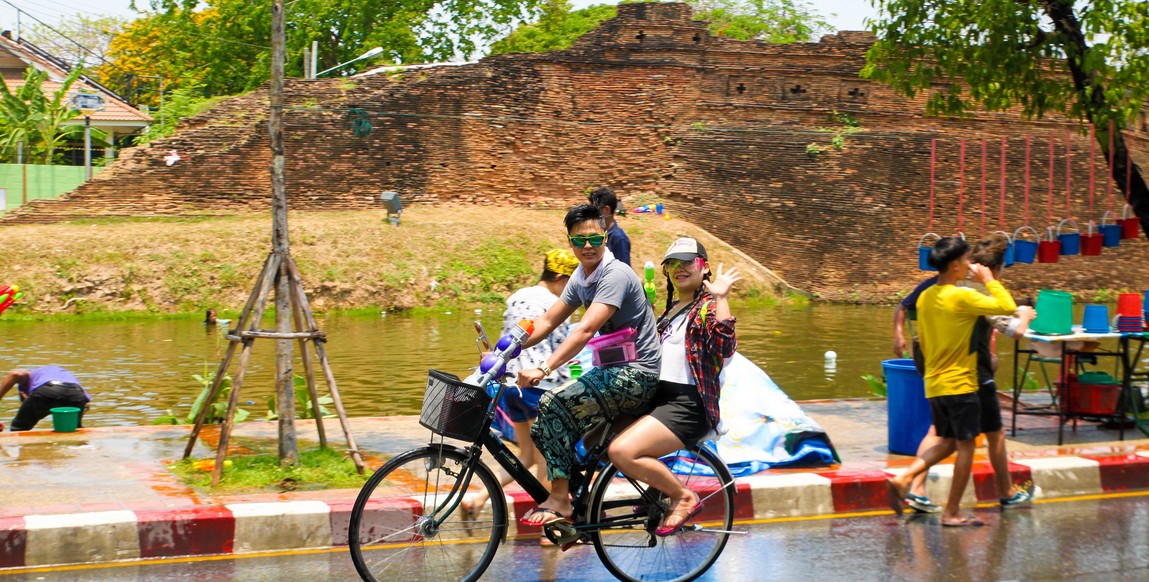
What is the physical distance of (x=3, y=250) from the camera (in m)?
23.0

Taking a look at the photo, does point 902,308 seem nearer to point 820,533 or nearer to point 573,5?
point 820,533

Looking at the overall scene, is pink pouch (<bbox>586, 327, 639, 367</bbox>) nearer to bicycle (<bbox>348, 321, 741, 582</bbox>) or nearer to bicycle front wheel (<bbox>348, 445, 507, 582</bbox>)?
bicycle (<bbox>348, 321, 741, 582</bbox>)

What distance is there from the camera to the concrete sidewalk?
6.03 meters

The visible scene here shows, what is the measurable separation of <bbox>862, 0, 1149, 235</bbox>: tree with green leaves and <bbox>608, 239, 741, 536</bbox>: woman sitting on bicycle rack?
6.78 m

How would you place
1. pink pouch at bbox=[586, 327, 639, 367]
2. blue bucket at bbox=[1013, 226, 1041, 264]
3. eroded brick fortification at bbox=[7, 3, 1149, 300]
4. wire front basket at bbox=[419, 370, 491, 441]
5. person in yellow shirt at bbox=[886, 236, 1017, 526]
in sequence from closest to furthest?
wire front basket at bbox=[419, 370, 491, 441] < pink pouch at bbox=[586, 327, 639, 367] < person in yellow shirt at bbox=[886, 236, 1017, 526] < blue bucket at bbox=[1013, 226, 1041, 264] < eroded brick fortification at bbox=[7, 3, 1149, 300]

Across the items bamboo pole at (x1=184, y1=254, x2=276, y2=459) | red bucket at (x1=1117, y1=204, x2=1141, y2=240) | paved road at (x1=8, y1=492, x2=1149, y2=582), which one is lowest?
paved road at (x1=8, y1=492, x2=1149, y2=582)

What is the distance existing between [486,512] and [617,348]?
39.5 inches

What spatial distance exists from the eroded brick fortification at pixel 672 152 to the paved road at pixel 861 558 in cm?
2454

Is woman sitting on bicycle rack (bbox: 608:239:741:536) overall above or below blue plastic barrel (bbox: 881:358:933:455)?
above

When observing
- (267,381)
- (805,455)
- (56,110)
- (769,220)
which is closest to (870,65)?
(805,455)

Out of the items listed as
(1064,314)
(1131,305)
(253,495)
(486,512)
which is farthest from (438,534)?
(1131,305)

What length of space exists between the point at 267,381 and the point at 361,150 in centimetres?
1831

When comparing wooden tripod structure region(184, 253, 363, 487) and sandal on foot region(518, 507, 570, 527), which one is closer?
sandal on foot region(518, 507, 570, 527)

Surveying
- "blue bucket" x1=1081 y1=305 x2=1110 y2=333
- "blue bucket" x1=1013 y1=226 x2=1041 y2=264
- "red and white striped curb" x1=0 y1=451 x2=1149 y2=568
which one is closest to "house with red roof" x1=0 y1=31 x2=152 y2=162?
"blue bucket" x1=1013 y1=226 x2=1041 y2=264
